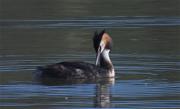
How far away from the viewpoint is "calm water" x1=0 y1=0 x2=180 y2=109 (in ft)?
59.2

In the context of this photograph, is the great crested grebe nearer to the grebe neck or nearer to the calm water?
the grebe neck

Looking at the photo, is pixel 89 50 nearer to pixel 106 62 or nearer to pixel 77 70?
pixel 106 62

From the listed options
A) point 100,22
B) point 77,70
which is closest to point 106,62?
point 77,70

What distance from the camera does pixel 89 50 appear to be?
79.5ft

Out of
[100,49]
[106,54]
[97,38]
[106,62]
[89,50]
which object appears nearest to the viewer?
[97,38]

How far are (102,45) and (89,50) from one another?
2.45 metres

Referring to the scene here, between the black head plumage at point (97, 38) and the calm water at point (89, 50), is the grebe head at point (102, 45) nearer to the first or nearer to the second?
the black head plumage at point (97, 38)

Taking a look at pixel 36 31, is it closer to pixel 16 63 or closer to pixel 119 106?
pixel 16 63

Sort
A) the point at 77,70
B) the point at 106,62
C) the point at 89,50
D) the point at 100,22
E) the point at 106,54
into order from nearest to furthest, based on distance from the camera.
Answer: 1. the point at 77,70
2. the point at 106,62
3. the point at 106,54
4. the point at 89,50
5. the point at 100,22

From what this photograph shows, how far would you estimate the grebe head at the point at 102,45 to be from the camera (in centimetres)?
2148

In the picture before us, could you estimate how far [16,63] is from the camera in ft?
71.9

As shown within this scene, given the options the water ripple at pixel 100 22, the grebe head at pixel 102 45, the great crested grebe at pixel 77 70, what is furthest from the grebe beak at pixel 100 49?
the water ripple at pixel 100 22

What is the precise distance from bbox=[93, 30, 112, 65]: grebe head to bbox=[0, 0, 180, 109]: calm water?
0.36 metres

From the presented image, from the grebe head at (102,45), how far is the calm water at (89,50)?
0.36m
